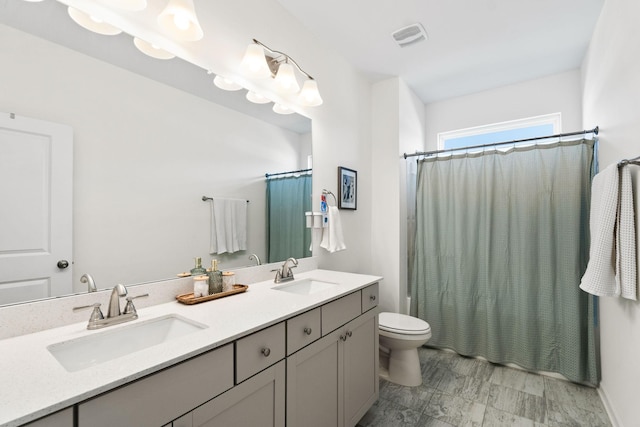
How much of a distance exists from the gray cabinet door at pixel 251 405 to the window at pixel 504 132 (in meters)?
2.93

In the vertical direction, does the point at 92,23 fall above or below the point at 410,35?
below

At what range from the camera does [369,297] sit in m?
1.83

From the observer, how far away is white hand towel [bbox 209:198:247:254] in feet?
5.05

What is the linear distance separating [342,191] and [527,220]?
1.54m

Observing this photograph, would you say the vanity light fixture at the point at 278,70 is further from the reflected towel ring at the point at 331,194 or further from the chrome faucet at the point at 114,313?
the chrome faucet at the point at 114,313

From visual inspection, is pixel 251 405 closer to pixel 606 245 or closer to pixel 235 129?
pixel 235 129

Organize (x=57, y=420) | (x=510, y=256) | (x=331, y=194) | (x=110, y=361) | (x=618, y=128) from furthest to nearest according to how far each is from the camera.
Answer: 1. (x=510, y=256)
2. (x=331, y=194)
3. (x=618, y=128)
4. (x=110, y=361)
5. (x=57, y=420)

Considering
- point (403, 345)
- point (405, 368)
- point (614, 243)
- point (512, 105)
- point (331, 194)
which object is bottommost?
point (405, 368)

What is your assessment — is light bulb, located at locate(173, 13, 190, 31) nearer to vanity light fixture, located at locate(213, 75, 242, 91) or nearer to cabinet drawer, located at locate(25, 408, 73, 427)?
vanity light fixture, located at locate(213, 75, 242, 91)

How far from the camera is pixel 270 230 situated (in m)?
1.87

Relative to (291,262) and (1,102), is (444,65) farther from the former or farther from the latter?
(1,102)

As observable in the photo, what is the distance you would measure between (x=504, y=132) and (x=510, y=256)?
53.1 inches

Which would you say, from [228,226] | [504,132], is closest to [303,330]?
[228,226]

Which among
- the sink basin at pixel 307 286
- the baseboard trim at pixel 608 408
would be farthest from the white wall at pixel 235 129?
the baseboard trim at pixel 608 408
